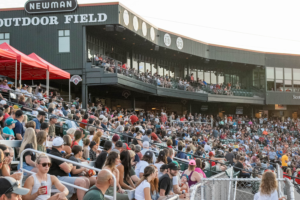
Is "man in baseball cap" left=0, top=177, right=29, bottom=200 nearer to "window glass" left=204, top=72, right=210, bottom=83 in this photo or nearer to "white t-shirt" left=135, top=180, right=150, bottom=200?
"white t-shirt" left=135, top=180, right=150, bottom=200

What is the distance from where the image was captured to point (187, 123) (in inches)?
1021

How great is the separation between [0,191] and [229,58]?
3447cm

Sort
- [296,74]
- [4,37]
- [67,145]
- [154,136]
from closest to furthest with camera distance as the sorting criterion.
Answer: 1. [67,145]
2. [154,136]
3. [4,37]
4. [296,74]

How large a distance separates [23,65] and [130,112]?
31.4ft

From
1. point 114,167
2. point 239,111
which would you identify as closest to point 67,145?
point 114,167

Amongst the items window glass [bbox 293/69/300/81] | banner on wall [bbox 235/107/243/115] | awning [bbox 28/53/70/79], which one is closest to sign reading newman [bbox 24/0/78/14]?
awning [bbox 28/53/70/79]

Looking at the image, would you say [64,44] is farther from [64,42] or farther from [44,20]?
[44,20]

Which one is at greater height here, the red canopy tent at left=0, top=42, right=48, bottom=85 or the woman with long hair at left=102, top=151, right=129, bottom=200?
the red canopy tent at left=0, top=42, right=48, bottom=85

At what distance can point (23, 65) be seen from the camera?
17750 mm

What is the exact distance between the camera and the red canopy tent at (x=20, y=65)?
50.4 ft

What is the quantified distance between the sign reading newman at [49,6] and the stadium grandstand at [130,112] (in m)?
0.07

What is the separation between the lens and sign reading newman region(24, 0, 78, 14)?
2311cm

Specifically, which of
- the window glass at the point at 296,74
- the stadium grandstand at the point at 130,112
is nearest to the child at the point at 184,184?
the stadium grandstand at the point at 130,112

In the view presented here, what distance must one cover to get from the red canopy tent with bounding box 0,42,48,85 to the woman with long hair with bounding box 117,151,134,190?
9905mm
